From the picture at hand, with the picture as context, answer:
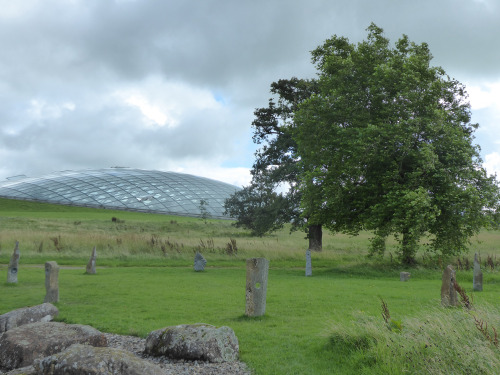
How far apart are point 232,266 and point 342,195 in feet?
27.4

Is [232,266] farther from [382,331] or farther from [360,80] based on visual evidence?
[382,331]

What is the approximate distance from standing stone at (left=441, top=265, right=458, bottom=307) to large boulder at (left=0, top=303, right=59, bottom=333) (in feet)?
34.8

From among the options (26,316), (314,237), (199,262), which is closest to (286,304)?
(26,316)

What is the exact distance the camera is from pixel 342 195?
24406 mm

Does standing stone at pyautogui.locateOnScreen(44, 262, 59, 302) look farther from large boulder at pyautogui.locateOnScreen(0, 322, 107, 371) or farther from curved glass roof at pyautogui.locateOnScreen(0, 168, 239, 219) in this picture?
curved glass roof at pyautogui.locateOnScreen(0, 168, 239, 219)

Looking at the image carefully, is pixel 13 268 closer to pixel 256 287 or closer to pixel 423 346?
pixel 256 287

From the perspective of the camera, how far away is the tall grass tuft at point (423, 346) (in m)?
6.70

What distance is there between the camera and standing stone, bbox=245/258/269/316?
1218 centimetres

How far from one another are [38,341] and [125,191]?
10098 cm

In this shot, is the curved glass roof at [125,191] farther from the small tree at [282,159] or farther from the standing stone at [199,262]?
the standing stone at [199,262]

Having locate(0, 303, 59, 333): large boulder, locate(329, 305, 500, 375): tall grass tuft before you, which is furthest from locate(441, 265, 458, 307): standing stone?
locate(0, 303, 59, 333): large boulder

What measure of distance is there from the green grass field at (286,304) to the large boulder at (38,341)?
162 centimetres

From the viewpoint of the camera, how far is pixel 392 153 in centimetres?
2319

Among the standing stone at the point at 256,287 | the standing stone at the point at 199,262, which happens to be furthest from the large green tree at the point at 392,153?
the standing stone at the point at 256,287
